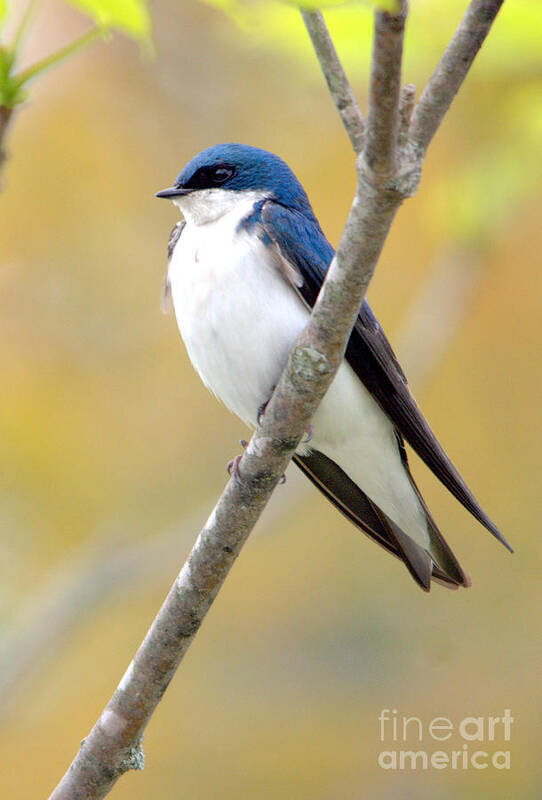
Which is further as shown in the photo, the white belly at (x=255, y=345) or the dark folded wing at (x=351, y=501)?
the dark folded wing at (x=351, y=501)

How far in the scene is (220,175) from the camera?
3186 mm

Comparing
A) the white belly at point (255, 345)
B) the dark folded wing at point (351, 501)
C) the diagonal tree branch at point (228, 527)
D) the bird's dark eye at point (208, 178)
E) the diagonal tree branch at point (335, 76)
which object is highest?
the bird's dark eye at point (208, 178)

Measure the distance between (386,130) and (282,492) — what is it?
8.67ft

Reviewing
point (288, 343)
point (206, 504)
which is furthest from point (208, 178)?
point (206, 504)

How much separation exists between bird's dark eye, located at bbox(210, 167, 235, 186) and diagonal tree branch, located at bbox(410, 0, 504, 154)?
165 cm

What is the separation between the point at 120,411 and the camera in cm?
527

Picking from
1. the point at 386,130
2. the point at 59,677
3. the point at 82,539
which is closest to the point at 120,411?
the point at 82,539

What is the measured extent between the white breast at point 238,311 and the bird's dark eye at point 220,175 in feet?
0.99

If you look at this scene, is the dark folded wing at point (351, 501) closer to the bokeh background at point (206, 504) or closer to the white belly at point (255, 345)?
the white belly at point (255, 345)

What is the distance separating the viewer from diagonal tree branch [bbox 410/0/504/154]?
1.49m

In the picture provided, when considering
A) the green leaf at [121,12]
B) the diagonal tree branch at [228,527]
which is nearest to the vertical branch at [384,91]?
the diagonal tree branch at [228,527]

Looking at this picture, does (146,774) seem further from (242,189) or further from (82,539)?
(242,189)

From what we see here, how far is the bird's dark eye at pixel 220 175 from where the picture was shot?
10.4ft

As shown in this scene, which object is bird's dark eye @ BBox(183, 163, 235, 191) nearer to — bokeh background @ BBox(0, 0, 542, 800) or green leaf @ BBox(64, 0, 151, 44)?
bokeh background @ BBox(0, 0, 542, 800)
